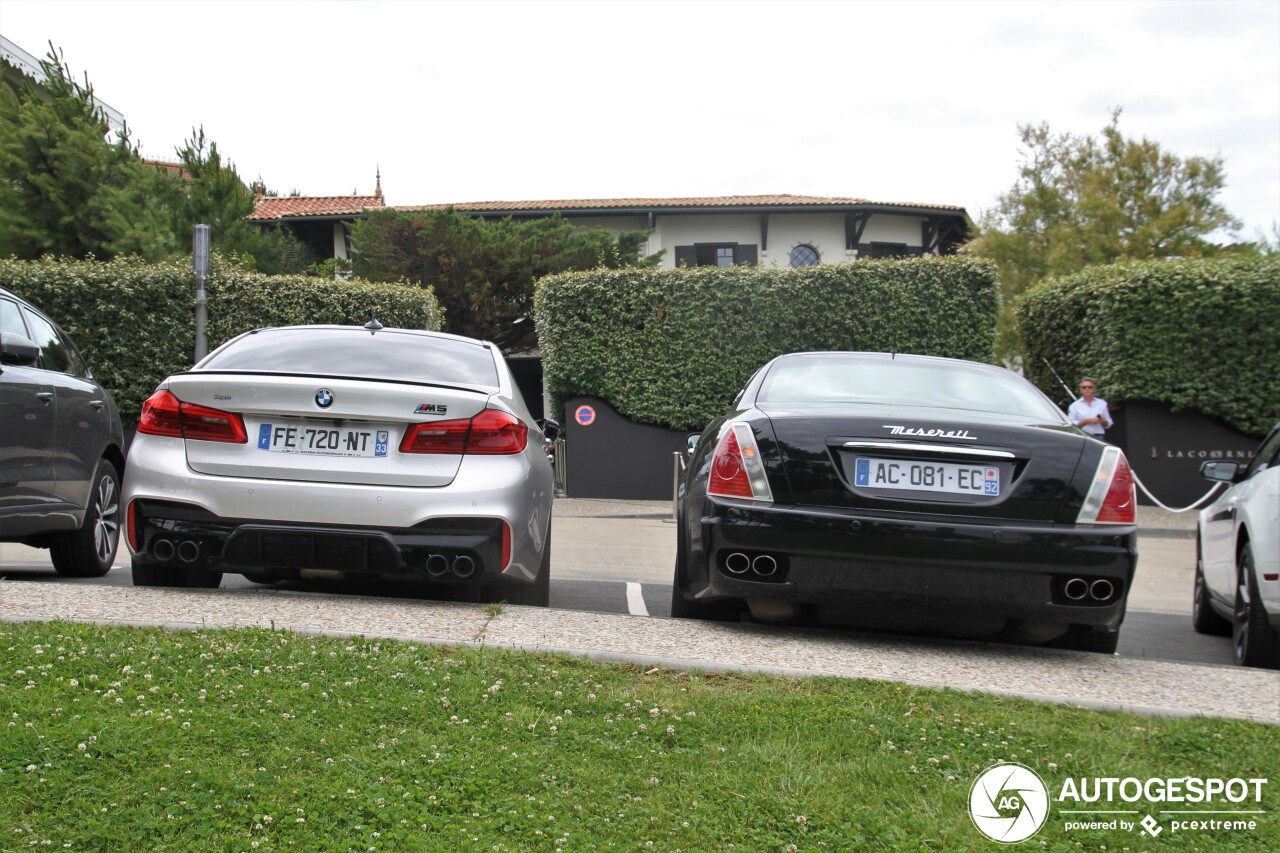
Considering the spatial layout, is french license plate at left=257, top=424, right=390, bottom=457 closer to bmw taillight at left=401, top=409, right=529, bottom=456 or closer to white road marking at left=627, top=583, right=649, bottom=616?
bmw taillight at left=401, top=409, right=529, bottom=456

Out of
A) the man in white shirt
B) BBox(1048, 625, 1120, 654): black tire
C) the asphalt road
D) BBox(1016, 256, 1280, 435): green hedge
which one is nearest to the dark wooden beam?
BBox(1016, 256, 1280, 435): green hedge

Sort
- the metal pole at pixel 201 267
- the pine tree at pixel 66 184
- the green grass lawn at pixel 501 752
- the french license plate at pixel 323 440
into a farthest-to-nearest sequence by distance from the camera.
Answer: the pine tree at pixel 66 184, the metal pole at pixel 201 267, the french license plate at pixel 323 440, the green grass lawn at pixel 501 752

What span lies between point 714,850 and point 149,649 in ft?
7.52

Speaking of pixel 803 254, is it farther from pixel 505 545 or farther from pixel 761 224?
pixel 505 545

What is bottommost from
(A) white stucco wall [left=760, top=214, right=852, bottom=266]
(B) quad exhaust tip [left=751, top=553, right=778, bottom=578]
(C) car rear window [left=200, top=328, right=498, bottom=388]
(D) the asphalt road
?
(D) the asphalt road

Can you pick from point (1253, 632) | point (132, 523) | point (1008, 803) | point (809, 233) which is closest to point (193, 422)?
point (132, 523)

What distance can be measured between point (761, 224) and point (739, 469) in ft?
106

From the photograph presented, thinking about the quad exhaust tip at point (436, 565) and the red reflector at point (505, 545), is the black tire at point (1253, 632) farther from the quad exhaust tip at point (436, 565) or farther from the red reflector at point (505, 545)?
the quad exhaust tip at point (436, 565)

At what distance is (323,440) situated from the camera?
543 cm

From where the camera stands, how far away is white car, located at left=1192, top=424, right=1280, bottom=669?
5988 mm

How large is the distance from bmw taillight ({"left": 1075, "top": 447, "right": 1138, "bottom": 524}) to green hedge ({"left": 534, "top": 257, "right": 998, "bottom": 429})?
13.7m

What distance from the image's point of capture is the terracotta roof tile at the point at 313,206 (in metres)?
35.2

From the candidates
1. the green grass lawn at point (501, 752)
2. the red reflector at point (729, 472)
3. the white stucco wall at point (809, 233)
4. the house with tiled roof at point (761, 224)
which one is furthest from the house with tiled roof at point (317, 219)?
the green grass lawn at point (501, 752)

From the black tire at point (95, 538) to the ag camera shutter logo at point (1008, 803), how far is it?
5772 millimetres
